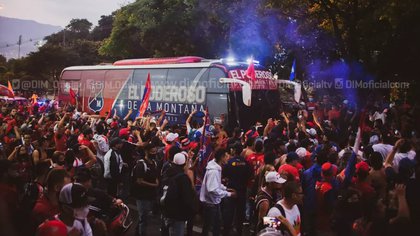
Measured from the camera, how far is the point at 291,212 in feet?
15.1

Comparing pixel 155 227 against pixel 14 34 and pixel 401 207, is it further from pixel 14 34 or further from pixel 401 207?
pixel 14 34

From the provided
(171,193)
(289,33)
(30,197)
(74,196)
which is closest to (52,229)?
(74,196)

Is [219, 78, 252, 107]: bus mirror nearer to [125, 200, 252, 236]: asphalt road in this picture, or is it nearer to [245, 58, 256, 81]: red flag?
[245, 58, 256, 81]: red flag

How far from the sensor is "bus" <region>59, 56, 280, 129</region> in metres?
15.1

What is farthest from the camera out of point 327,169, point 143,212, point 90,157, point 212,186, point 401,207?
point 90,157

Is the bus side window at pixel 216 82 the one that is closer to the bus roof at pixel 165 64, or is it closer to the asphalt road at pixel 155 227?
the bus roof at pixel 165 64

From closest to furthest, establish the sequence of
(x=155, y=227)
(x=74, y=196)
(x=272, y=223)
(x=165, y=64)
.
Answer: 1. (x=74, y=196)
2. (x=272, y=223)
3. (x=155, y=227)
4. (x=165, y=64)

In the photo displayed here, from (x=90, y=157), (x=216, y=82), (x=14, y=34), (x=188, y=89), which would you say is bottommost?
(x=90, y=157)

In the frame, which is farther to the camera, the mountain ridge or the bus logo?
the mountain ridge

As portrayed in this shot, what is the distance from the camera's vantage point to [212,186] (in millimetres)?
6547

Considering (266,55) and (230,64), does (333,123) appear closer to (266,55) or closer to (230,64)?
(230,64)

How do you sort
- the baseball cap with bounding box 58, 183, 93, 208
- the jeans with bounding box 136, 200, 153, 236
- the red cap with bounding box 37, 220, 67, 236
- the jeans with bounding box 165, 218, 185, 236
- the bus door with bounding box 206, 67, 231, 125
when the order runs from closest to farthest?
1. the red cap with bounding box 37, 220, 67, 236
2. the baseball cap with bounding box 58, 183, 93, 208
3. the jeans with bounding box 165, 218, 185, 236
4. the jeans with bounding box 136, 200, 153, 236
5. the bus door with bounding box 206, 67, 231, 125

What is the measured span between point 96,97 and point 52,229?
18.7 metres

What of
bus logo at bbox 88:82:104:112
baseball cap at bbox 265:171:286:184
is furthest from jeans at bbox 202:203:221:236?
bus logo at bbox 88:82:104:112
